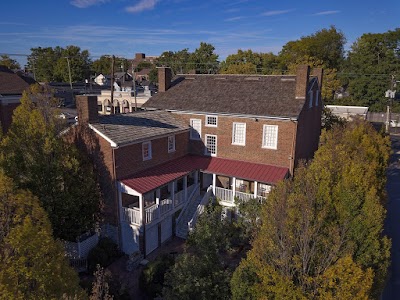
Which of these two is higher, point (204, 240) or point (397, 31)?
point (397, 31)

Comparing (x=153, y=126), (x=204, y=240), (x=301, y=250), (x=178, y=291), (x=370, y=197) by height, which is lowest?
(x=178, y=291)

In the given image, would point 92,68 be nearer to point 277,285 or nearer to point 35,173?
point 35,173

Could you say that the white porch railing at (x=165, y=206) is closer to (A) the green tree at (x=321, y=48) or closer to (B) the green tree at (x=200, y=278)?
(B) the green tree at (x=200, y=278)

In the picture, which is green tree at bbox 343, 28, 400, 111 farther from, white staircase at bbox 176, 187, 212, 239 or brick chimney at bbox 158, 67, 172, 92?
white staircase at bbox 176, 187, 212, 239

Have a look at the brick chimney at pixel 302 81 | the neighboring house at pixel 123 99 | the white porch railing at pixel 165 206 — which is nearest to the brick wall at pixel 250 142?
the brick chimney at pixel 302 81

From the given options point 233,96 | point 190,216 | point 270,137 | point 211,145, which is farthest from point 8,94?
point 270,137

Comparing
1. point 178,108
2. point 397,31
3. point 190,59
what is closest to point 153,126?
point 178,108

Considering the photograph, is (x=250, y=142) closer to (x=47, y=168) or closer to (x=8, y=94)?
(x=47, y=168)
